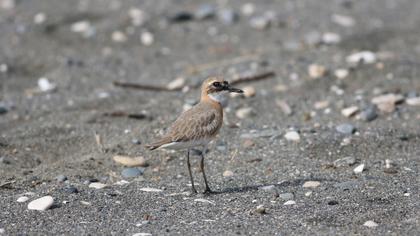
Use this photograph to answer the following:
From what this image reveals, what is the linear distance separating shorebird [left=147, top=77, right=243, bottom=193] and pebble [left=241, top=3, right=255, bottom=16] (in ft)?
18.2

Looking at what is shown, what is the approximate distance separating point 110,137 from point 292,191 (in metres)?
2.39

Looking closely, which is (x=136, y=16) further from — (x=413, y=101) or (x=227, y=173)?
(x=227, y=173)

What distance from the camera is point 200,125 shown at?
22.7 feet

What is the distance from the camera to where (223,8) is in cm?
1304

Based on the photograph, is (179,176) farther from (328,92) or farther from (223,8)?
(223,8)

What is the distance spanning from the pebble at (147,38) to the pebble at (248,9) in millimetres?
1617

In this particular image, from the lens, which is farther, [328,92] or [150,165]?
[328,92]

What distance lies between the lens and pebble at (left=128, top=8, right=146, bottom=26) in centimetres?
1256

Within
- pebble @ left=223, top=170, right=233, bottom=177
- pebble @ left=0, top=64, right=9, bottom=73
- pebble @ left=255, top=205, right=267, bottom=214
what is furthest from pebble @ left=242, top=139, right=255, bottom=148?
pebble @ left=0, top=64, right=9, bottom=73

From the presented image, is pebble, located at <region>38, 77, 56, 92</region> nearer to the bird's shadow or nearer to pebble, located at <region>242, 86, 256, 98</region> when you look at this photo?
pebble, located at <region>242, 86, 256, 98</region>

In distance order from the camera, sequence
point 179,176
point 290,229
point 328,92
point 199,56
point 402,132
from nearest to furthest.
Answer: point 290,229, point 179,176, point 402,132, point 328,92, point 199,56

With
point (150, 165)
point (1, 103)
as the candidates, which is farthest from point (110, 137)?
point (1, 103)

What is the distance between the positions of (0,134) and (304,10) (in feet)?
19.8

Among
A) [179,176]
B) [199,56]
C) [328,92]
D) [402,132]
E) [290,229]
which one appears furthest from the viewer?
[199,56]
